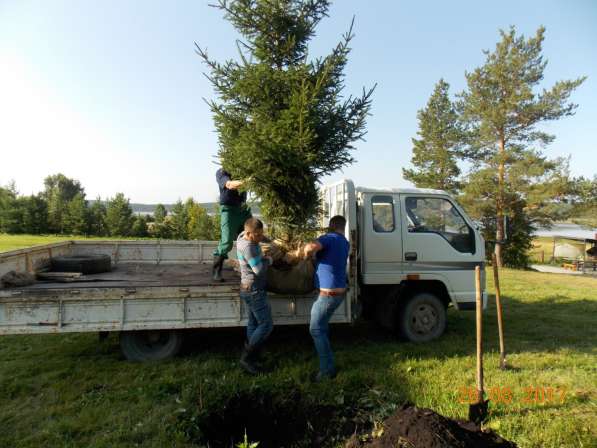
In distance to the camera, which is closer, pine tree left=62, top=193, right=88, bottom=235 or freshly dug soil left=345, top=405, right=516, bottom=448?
freshly dug soil left=345, top=405, right=516, bottom=448

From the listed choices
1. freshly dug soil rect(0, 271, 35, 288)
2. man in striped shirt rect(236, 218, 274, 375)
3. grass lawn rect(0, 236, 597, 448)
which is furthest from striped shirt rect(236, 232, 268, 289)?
freshly dug soil rect(0, 271, 35, 288)

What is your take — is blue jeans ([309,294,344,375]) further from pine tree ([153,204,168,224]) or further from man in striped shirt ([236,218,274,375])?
pine tree ([153,204,168,224])

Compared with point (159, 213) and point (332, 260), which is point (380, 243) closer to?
point (332, 260)

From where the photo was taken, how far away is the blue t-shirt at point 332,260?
4.29 meters

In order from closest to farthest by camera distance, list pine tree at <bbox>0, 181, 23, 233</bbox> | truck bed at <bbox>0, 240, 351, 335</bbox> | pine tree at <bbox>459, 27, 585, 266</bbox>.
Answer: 1. truck bed at <bbox>0, 240, 351, 335</bbox>
2. pine tree at <bbox>459, 27, 585, 266</bbox>
3. pine tree at <bbox>0, 181, 23, 233</bbox>

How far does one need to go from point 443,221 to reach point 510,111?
20970mm

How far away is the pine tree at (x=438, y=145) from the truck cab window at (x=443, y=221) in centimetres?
2150

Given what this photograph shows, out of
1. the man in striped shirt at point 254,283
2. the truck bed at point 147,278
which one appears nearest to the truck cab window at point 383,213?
the man in striped shirt at point 254,283

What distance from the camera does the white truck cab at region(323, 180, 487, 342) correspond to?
17.7 ft

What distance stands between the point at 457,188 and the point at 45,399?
26706 mm

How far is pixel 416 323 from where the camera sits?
5633 mm

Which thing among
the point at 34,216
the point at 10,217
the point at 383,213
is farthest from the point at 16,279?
the point at 10,217

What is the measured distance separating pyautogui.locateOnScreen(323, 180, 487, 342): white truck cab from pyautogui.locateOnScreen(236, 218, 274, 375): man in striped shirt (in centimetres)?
162

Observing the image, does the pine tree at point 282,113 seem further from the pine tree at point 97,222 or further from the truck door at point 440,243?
the pine tree at point 97,222
